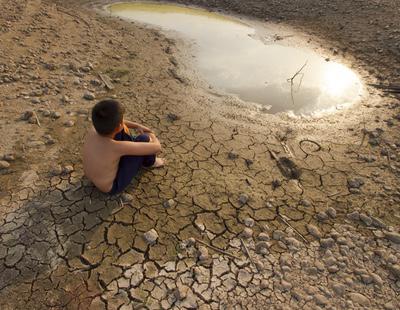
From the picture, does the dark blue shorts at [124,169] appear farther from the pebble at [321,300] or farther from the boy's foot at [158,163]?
→ the pebble at [321,300]

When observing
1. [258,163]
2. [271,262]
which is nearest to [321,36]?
[258,163]

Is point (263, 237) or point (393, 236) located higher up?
point (393, 236)

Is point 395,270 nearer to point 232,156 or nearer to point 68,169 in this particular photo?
point 232,156

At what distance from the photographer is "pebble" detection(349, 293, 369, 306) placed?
2.49 m

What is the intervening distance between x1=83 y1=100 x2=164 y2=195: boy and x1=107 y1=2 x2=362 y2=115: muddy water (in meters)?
2.41

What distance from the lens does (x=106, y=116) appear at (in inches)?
106

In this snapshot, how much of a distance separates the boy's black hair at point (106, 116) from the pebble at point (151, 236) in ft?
3.04

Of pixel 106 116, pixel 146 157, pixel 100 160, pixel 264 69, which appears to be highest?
pixel 106 116

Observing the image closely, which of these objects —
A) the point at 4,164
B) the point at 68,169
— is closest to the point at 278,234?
the point at 68,169

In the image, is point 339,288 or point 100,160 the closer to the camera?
point 339,288

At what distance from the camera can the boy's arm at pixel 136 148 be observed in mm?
2893

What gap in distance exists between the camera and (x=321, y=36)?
7.21 m

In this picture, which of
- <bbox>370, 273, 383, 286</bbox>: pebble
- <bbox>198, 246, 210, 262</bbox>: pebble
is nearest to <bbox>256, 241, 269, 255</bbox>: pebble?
<bbox>198, 246, 210, 262</bbox>: pebble

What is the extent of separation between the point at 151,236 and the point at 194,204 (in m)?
0.54
